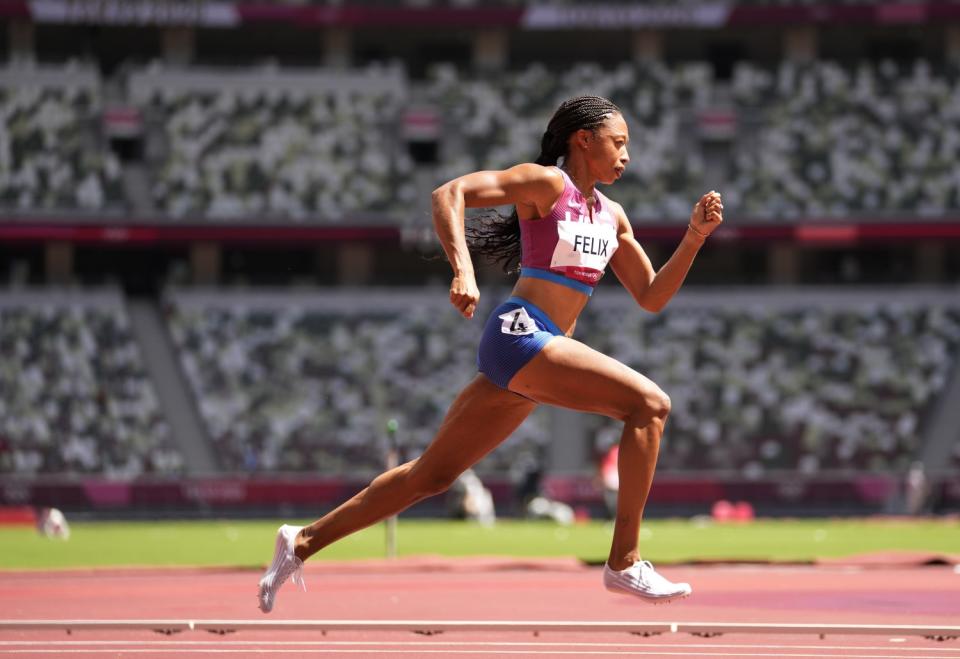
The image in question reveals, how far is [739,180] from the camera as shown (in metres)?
45.2

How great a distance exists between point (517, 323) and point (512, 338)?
0.09m

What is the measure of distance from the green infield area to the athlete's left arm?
1011cm

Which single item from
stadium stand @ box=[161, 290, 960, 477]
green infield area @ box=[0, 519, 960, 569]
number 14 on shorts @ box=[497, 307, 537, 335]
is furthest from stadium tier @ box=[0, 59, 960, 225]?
Result: number 14 on shorts @ box=[497, 307, 537, 335]

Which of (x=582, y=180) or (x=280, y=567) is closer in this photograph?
(x=582, y=180)

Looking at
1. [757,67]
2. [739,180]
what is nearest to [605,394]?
[739,180]

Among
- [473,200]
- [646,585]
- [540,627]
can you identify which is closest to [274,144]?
[540,627]

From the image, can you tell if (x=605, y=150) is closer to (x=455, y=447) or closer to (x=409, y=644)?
(x=455, y=447)

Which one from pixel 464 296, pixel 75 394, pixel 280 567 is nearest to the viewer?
pixel 464 296

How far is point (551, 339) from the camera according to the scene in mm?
7957

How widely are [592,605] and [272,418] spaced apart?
29.3 meters

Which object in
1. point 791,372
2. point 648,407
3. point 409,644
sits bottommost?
point 791,372

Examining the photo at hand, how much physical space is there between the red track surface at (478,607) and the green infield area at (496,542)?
7.56ft

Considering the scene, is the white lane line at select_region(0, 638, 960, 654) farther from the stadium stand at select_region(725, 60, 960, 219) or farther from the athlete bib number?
the stadium stand at select_region(725, 60, 960, 219)

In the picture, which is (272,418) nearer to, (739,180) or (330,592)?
(739,180)
